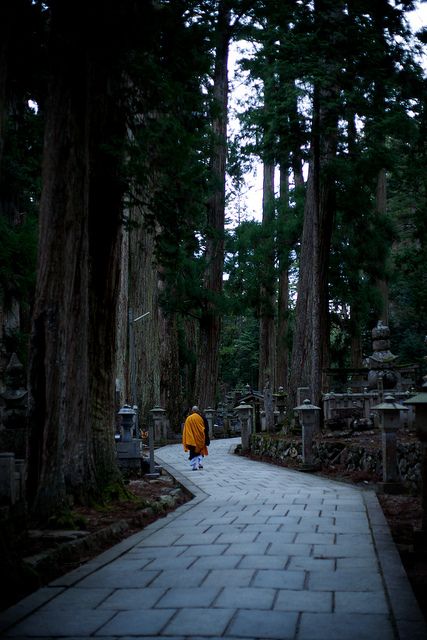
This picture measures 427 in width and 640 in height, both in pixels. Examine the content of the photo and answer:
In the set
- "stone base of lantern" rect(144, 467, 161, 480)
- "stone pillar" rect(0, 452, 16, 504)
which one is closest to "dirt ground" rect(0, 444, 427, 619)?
"stone pillar" rect(0, 452, 16, 504)

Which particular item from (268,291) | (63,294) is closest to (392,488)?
(63,294)

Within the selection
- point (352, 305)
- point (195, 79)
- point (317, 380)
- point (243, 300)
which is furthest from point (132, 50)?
point (243, 300)

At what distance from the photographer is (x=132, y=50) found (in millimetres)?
8883

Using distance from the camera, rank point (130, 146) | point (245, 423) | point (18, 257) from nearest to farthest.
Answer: point (130, 146) → point (18, 257) → point (245, 423)

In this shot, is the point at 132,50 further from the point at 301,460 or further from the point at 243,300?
the point at 243,300

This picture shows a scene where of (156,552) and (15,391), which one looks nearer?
(156,552)

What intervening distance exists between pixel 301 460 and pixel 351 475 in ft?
8.70

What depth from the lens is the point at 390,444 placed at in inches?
409

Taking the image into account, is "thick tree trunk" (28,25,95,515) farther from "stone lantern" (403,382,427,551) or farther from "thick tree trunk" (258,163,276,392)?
"thick tree trunk" (258,163,276,392)

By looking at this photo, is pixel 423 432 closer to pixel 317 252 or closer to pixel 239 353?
pixel 317 252

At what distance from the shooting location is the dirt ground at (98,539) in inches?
192

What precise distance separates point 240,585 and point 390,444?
6034mm

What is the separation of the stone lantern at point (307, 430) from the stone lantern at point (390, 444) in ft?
11.3

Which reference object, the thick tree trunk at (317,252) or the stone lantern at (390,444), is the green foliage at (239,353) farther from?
the stone lantern at (390,444)
